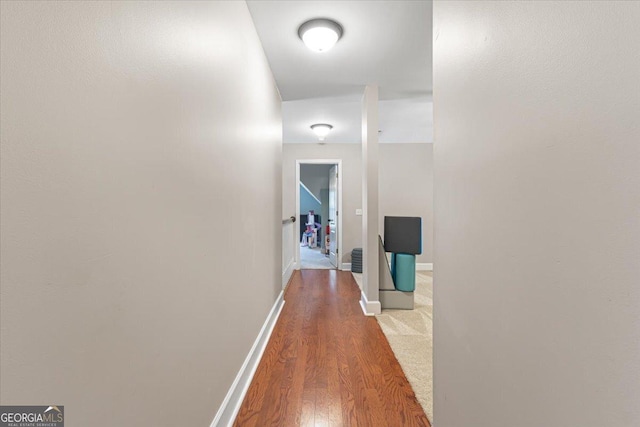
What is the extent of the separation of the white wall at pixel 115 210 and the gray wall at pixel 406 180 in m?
4.58

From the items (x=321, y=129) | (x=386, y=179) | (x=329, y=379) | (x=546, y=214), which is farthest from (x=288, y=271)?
(x=546, y=214)

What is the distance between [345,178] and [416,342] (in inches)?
146

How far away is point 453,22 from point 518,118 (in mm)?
651

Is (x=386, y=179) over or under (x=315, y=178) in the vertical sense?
under

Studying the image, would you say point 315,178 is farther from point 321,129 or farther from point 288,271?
point 288,271

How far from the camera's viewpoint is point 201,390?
1.14 meters

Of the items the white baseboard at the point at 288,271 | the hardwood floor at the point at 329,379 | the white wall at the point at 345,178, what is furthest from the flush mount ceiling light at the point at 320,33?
the white wall at the point at 345,178

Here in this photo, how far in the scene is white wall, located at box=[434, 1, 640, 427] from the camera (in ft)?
1.53

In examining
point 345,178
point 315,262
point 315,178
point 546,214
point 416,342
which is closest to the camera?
point 546,214

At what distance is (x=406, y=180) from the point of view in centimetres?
561

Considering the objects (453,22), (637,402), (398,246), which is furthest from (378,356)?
(453,22)

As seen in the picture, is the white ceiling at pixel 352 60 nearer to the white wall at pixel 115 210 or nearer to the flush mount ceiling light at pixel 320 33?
the flush mount ceiling light at pixel 320 33

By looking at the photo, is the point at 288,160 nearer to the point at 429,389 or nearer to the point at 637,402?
the point at 429,389

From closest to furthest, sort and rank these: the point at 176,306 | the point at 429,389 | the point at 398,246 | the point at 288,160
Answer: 1. the point at 176,306
2. the point at 429,389
3. the point at 398,246
4. the point at 288,160
